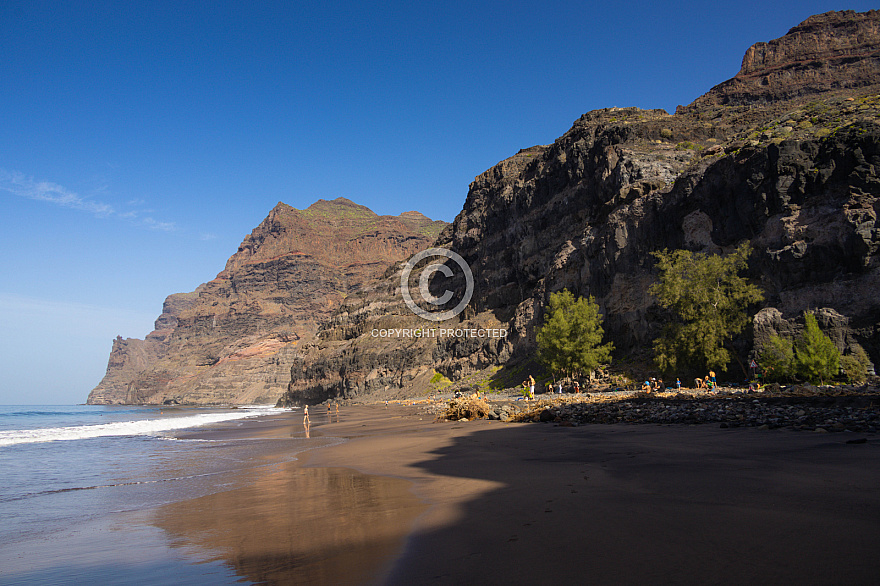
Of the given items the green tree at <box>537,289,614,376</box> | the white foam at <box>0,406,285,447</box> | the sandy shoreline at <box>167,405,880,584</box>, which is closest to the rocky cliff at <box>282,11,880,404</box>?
the green tree at <box>537,289,614,376</box>

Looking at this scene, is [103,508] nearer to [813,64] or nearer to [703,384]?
[703,384]

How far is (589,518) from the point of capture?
5.16 metres

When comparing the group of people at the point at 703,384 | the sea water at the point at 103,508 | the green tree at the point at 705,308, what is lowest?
the group of people at the point at 703,384

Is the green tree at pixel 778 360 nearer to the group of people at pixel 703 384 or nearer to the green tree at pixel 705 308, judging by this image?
the group of people at pixel 703 384

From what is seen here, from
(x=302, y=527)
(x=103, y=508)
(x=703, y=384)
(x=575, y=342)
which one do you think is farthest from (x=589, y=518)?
(x=575, y=342)

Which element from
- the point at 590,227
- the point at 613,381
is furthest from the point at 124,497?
the point at 590,227

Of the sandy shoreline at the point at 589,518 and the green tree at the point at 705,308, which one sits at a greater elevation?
the green tree at the point at 705,308

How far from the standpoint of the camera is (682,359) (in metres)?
33.4

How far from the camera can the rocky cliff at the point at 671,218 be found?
30.8 m

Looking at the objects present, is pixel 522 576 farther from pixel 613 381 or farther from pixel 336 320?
pixel 336 320

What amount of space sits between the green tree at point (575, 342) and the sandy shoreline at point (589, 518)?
34.2 m

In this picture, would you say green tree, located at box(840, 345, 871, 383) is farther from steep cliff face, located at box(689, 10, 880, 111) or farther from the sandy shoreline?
steep cliff face, located at box(689, 10, 880, 111)
